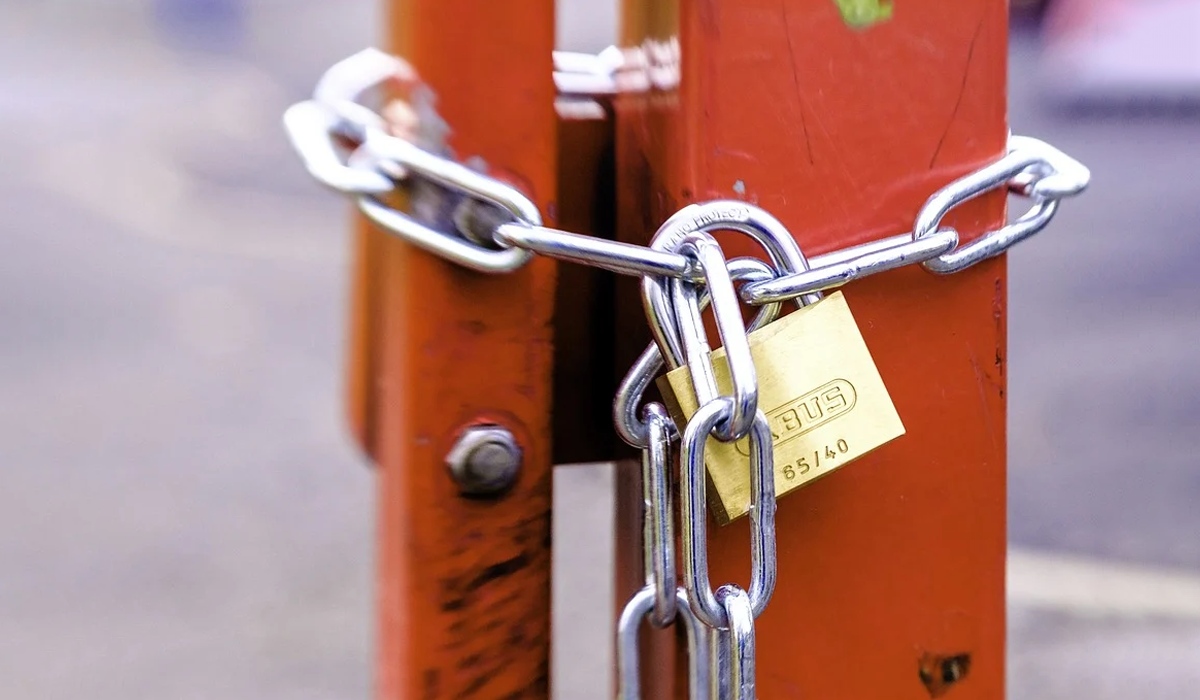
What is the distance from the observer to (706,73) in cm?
65

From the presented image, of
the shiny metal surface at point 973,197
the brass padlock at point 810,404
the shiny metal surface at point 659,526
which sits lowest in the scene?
the shiny metal surface at point 659,526

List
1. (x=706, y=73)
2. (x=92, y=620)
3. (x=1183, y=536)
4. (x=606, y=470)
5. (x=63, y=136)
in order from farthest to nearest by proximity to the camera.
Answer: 1. (x=63, y=136)
2. (x=606, y=470)
3. (x=1183, y=536)
4. (x=92, y=620)
5. (x=706, y=73)

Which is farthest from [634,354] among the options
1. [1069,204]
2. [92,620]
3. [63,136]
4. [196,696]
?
[63,136]

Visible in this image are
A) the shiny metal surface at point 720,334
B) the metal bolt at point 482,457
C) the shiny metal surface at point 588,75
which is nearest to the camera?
the shiny metal surface at point 720,334

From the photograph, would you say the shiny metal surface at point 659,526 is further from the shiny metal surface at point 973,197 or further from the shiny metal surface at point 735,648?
the shiny metal surface at point 973,197

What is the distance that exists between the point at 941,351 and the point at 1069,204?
6323 mm

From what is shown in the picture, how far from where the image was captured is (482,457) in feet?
2.30

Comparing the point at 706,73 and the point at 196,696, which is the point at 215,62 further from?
the point at 706,73

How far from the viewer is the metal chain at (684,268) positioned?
0.60 metres

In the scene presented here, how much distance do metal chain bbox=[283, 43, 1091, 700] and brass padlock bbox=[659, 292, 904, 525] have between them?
15mm

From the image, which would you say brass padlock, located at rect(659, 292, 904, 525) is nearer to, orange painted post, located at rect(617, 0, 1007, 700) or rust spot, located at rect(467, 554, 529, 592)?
orange painted post, located at rect(617, 0, 1007, 700)

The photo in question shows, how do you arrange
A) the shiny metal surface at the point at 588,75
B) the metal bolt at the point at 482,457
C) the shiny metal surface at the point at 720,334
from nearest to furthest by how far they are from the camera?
the shiny metal surface at the point at 720,334 < the metal bolt at the point at 482,457 < the shiny metal surface at the point at 588,75

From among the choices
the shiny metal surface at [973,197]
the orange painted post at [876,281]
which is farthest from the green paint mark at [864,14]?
the shiny metal surface at [973,197]

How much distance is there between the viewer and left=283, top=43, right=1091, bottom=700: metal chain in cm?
60
